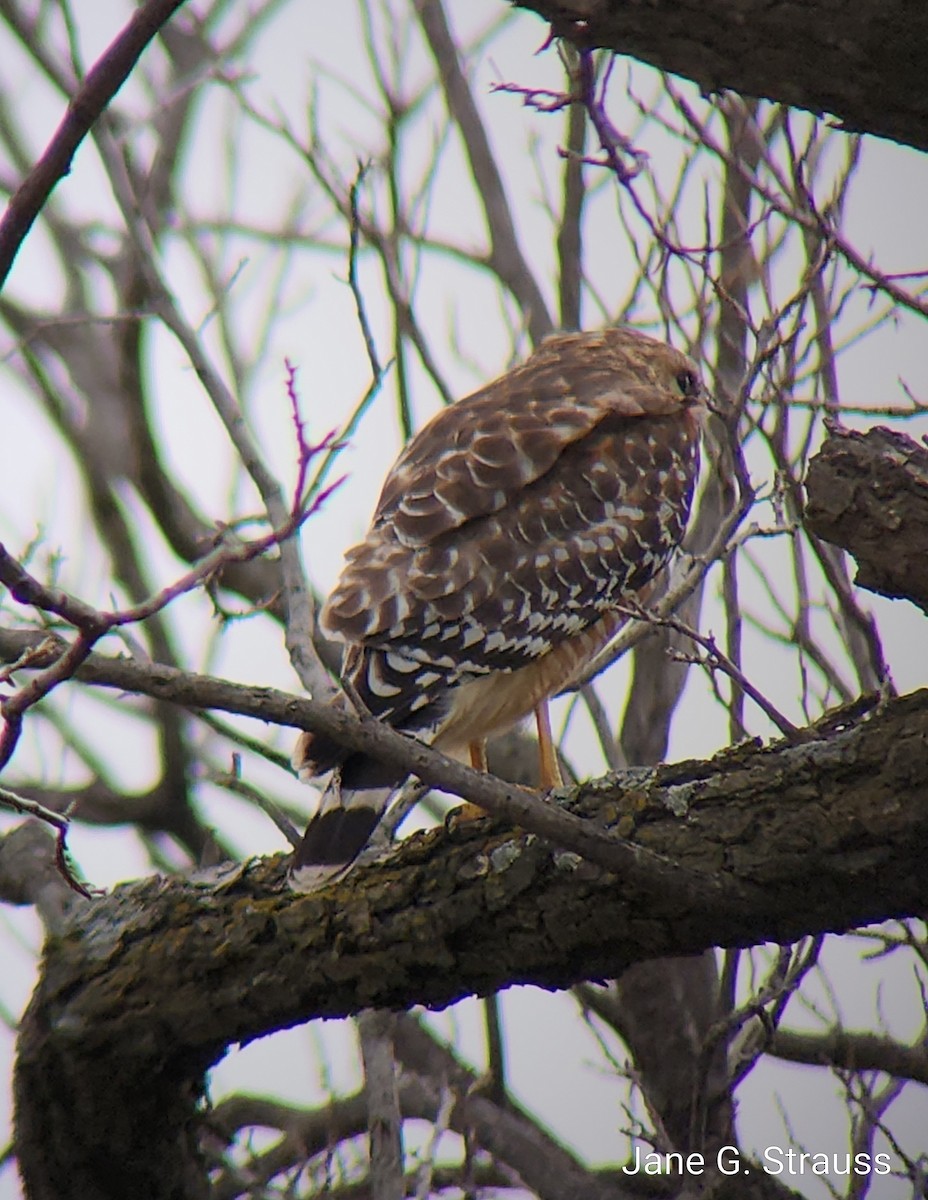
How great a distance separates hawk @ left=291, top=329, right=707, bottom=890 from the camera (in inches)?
154

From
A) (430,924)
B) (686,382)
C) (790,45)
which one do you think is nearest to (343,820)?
(430,924)

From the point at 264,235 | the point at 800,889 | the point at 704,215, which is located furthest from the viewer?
the point at 264,235

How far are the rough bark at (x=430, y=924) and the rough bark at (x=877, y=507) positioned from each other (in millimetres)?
210

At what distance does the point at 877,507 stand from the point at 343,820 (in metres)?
1.27

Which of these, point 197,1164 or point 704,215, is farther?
point 704,215

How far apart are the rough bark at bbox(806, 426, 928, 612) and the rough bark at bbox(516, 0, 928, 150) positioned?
1.80 feet

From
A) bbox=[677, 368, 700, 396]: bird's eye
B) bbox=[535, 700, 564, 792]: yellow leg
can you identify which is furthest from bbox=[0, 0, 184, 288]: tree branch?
bbox=[677, 368, 700, 396]: bird's eye

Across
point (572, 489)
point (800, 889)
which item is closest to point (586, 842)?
point (800, 889)

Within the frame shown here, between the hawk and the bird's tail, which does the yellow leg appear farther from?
the bird's tail

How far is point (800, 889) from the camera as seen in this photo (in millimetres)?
2666

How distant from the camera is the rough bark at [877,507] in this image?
8.39 feet

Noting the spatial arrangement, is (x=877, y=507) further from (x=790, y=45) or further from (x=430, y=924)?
(x=430, y=924)

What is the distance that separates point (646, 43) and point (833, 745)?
1.20m

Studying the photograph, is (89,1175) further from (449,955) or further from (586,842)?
(586,842)
